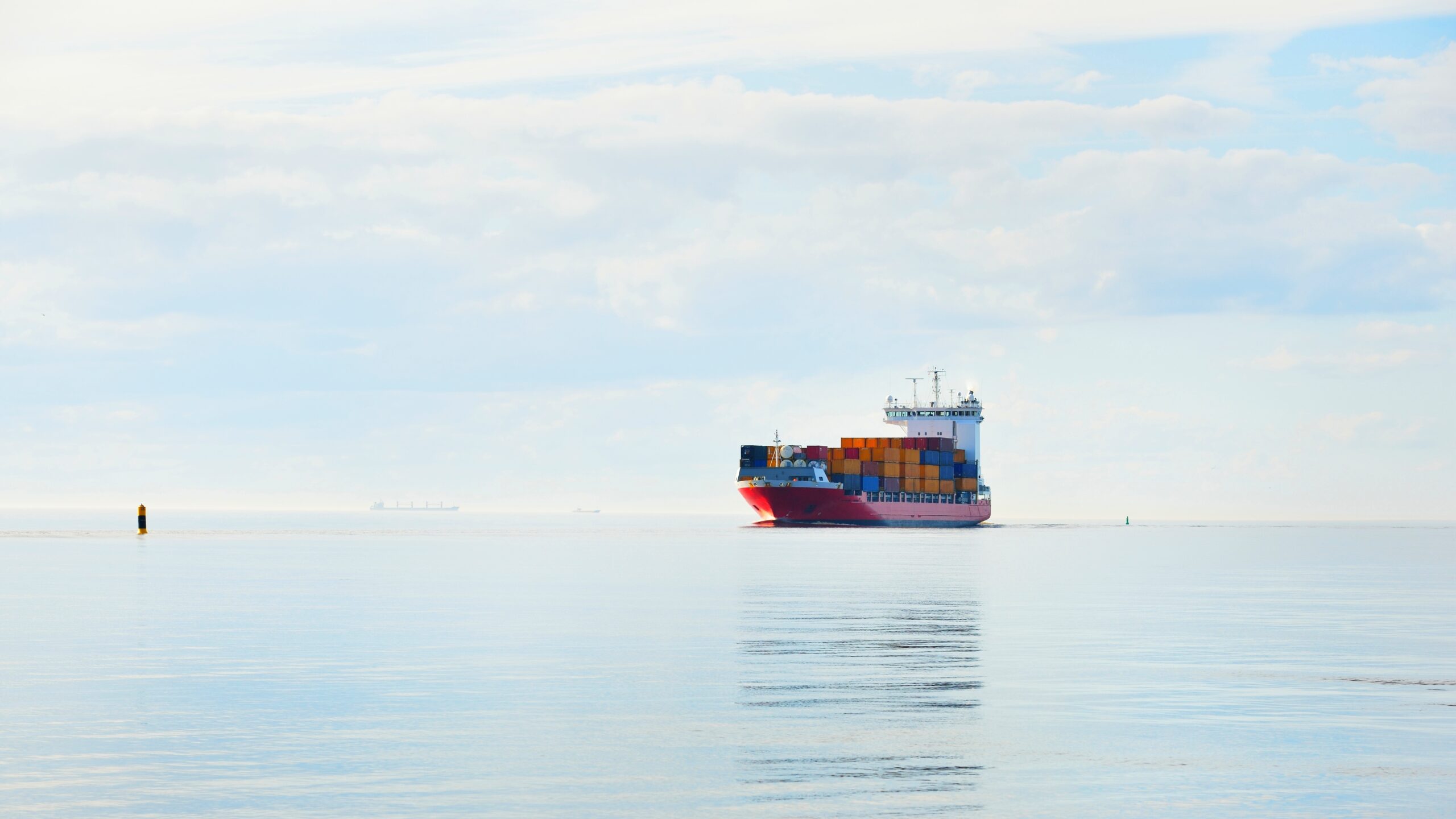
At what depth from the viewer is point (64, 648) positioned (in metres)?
36.7

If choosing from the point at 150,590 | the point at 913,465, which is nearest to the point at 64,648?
the point at 150,590

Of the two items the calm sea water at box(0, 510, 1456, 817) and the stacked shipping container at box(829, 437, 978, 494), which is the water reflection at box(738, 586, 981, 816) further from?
the stacked shipping container at box(829, 437, 978, 494)

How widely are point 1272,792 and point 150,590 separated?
49.2 meters

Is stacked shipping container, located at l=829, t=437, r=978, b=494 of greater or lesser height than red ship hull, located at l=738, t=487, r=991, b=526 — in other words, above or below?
above

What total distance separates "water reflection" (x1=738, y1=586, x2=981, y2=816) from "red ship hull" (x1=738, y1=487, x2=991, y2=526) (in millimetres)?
112902

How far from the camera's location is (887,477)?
566ft

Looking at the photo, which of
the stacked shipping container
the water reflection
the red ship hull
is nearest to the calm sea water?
the water reflection

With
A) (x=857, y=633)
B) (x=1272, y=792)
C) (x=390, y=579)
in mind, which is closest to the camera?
(x=1272, y=792)

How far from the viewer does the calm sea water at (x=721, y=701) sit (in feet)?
63.7

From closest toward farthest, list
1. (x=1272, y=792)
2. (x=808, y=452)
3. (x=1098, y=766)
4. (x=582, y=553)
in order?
(x=1272, y=792) → (x=1098, y=766) → (x=582, y=553) → (x=808, y=452)

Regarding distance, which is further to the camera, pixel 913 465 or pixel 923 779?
pixel 913 465

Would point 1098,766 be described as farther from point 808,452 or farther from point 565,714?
point 808,452

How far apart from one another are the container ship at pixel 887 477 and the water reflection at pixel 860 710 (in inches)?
4470

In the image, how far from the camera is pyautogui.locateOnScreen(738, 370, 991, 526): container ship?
161750 mm
